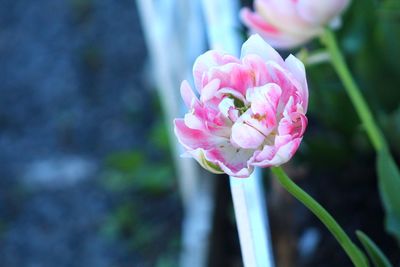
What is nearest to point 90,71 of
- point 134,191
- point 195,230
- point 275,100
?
point 134,191

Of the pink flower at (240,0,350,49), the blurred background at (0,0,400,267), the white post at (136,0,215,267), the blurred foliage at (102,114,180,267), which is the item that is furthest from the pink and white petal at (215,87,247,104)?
the blurred foliage at (102,114,180,267)

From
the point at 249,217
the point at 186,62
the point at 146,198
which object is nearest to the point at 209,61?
the point at 249,217

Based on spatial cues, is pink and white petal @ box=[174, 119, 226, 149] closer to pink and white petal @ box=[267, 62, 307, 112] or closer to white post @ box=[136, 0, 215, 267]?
pink and white petal @ box=[267, 62, 307, 112]

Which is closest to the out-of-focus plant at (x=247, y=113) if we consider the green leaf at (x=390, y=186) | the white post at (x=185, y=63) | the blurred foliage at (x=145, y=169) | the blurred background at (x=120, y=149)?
the green leaf at (x=390, y=186)

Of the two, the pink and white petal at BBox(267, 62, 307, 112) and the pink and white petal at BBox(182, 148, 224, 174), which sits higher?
the pink and white petal at BBox(267, 62, 307, 112)

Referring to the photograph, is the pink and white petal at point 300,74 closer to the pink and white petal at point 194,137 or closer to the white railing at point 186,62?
the pink and white petal at point 194,137
